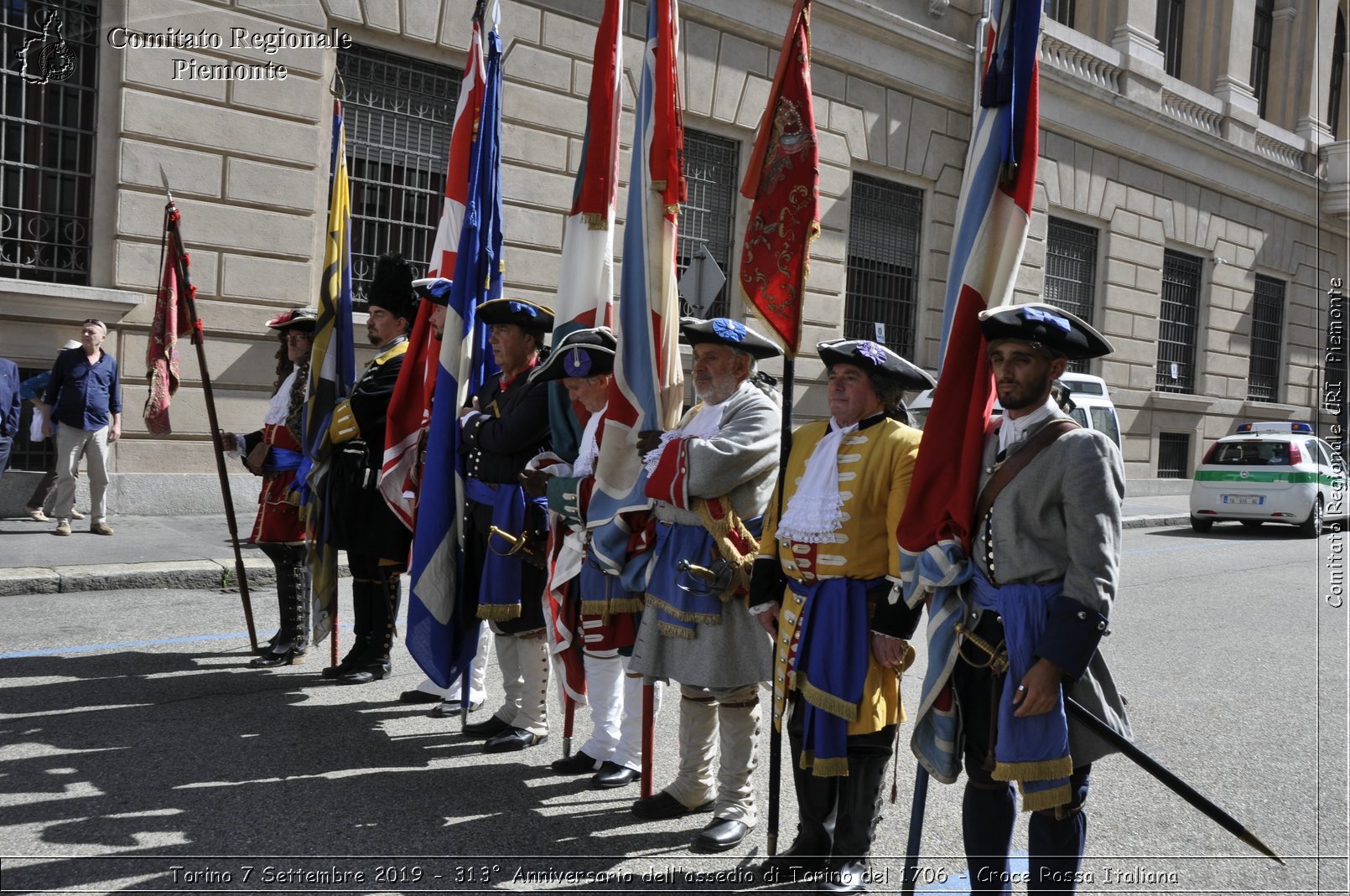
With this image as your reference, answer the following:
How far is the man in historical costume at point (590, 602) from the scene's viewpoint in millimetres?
4574

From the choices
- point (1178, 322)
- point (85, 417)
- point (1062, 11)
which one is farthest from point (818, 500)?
point (1178, 322)

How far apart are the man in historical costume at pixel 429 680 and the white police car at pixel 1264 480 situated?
45.3 feet

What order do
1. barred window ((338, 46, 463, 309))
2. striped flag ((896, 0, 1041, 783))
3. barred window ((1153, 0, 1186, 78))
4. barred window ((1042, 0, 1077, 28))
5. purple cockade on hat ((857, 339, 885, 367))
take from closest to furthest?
1. striped flag ((896, 0, 1041, 783))
2. purple cockade on hat ((857, 339, 885, 367))
3. barred window ((338, 46, 463, 309))
4. barred window ((1042, 0, 1077, 28))
5. barred window ((1153, 0, 1186, 78))

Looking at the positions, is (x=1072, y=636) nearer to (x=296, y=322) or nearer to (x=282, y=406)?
(x=282, y=406)

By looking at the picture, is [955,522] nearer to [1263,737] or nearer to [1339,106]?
[1263,737]

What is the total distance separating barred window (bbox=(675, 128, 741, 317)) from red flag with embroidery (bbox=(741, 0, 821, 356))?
11.1 metres

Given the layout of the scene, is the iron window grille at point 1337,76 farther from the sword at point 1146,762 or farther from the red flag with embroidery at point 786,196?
the sword at point 1146,762

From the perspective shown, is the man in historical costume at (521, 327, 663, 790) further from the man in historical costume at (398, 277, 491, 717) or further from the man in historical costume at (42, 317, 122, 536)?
the man in historical costume at (42, 317, 122, 536)

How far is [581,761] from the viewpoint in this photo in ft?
15.7

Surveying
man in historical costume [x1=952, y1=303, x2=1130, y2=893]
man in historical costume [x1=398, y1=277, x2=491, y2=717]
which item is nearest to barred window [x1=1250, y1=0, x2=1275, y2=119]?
man in historical costume [x1=398, y1=277, x2=491, y2=717]

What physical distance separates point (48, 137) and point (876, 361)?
994cm

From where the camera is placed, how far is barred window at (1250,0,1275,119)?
24938mm

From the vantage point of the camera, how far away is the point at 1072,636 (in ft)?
9.39

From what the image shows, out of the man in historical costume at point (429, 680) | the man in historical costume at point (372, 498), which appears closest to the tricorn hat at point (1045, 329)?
the man in historical costume at point (429, 680)
